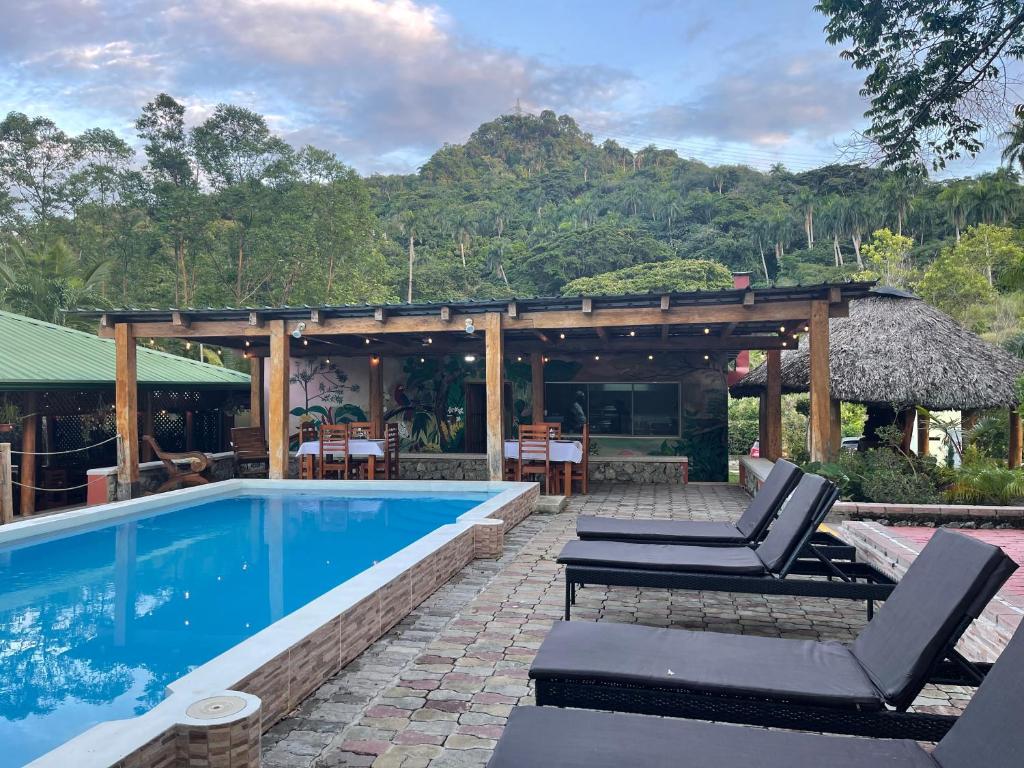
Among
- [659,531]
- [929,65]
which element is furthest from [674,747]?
[929,65]

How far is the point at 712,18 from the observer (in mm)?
25531

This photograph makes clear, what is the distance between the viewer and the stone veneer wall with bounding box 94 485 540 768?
7.79ft

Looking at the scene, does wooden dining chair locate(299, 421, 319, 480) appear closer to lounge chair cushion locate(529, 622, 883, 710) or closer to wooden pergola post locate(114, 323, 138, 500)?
wooden pergola post locate(114, 323, 138, 500)

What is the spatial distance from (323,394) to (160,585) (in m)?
9.95

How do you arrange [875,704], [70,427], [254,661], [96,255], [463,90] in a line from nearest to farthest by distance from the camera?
[875,704] → [254,661] → [70,427] → [96,255] → [463,90]

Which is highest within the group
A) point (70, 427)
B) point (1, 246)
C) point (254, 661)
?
point (1, 246)

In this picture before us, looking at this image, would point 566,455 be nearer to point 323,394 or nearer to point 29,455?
point 323,394

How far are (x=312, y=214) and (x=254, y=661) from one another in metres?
28.2

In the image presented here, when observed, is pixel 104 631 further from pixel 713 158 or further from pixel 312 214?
pixel 713 158

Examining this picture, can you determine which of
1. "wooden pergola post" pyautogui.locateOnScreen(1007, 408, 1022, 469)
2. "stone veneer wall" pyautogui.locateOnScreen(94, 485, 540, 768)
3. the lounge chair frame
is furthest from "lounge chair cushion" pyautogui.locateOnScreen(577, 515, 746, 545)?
"wooden pergola post" pyautogui.locateOnScreen(1007, 408, 1022, 469)

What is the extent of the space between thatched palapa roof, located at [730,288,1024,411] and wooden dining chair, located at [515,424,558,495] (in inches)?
191

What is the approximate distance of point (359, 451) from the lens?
11984 millimetres

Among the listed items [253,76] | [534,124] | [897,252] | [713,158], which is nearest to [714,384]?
Result: [897,252]

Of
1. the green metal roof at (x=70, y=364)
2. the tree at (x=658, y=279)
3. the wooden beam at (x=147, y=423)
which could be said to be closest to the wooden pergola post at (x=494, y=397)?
the green metal roof at (x=70, y=364)
